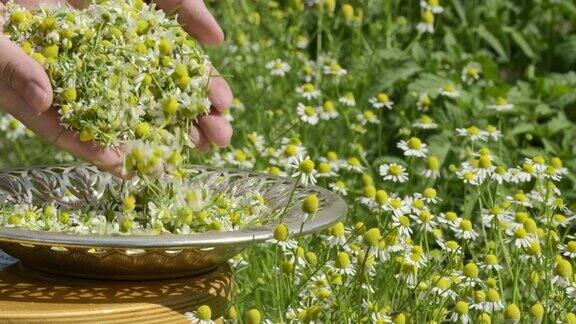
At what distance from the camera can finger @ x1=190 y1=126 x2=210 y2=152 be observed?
6.70 ft

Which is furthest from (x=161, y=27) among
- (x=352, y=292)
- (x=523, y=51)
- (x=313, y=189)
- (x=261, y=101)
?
(x=523, y=51)

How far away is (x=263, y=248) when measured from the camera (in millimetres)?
2631

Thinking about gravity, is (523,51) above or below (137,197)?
below

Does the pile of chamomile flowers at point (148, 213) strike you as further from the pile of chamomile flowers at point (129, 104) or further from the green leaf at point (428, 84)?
the green leaf at point (428, 84)

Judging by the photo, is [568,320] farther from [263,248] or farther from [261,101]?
[261,101]

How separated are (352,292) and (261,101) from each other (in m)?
1.57

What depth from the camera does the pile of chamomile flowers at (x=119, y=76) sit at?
1.90 metres

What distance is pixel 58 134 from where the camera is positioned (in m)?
1.92

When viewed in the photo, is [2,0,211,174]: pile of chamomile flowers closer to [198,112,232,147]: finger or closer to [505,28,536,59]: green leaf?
[198,112,232,147]: finger

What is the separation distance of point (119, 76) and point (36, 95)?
0.17 meters

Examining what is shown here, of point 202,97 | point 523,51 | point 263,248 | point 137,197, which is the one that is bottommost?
point 523,51

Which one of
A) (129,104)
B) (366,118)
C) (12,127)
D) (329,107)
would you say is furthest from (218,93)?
(12,127)

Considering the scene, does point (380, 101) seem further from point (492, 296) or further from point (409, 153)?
point (492, 296)

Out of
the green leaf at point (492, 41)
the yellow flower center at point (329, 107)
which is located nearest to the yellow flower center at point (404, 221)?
the yellow flower center at point (329, 107)
